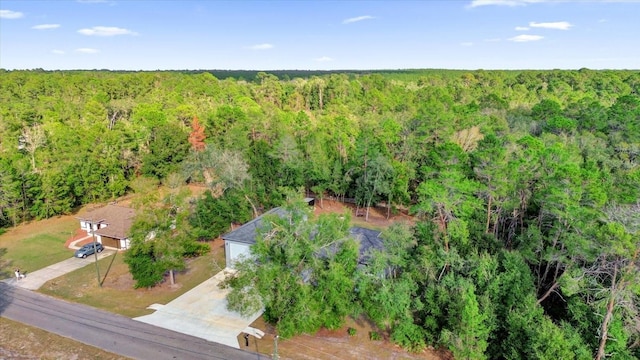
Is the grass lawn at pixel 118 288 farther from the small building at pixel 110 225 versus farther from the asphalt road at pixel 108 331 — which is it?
the small building at pixel 110 225

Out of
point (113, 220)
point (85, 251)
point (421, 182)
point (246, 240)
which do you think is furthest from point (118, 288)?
point (421, 182)

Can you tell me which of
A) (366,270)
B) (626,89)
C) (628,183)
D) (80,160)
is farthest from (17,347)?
(626,89)

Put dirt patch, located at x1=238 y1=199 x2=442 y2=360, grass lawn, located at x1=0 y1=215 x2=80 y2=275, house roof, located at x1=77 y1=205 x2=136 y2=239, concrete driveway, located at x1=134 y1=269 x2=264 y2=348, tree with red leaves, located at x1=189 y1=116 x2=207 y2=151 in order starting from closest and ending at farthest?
dirt patch, located at x1=238 y1=199 x2=442 y2=360 → concrete driveway, located at x1=134 y1=269 x2=264 y2=348 → grass lawn, located at x1=0 y1=215 x2=80 y2=275 → house roof, located at x1=77 y1=205 x2=136 y2=239 → tree with red leaves, located at x1=189 y1=116 x2=207 y2=151

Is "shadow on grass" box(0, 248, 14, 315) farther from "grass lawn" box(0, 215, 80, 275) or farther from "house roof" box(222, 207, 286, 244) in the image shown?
"house roof" box(222, 207, 286, 244)

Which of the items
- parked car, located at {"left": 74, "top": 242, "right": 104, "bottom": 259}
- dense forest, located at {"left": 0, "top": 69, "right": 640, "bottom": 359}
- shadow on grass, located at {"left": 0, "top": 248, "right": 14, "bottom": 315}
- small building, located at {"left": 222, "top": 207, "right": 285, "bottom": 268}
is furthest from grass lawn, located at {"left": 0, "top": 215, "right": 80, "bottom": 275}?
small building, located at {"left": 222, "top": 207, "right": 285, "bottom": 268}

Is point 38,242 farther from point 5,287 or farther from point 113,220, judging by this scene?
point 5,287
